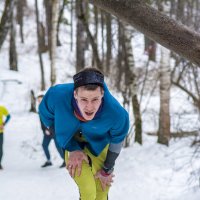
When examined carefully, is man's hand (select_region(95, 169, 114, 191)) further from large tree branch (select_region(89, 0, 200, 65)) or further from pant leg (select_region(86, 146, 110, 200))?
large tree branch (select_region(89, 0, 200, 65))

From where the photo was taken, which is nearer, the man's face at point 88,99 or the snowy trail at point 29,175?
the man's face at point 88,99

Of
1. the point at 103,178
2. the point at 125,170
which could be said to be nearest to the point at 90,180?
the point at 103,178

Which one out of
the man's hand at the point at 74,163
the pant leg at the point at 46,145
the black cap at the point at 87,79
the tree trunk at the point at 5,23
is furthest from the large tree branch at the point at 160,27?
the pant leg at the point at 46,145

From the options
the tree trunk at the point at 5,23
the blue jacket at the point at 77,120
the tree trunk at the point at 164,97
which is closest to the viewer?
the blue jacket at the point at 77,120

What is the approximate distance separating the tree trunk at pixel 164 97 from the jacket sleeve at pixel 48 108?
7.33 metres

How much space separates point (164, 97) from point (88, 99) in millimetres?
7978

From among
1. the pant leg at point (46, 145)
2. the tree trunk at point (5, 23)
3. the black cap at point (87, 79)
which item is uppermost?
the tree trunk at point (5, 23)

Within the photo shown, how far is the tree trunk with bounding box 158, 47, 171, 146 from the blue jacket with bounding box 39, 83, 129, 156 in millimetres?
7310

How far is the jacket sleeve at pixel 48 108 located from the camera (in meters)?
3.32

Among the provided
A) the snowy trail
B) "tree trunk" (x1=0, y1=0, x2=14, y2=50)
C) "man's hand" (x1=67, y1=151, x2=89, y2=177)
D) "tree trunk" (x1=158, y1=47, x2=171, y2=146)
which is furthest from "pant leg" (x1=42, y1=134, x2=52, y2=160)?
"man's hand" (x1=67, y1=151, x2=89, y2=177)

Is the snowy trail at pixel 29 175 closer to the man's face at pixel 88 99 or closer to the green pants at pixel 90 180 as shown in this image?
the green pants at pixel 90 180

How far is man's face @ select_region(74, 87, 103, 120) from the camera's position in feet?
9.68

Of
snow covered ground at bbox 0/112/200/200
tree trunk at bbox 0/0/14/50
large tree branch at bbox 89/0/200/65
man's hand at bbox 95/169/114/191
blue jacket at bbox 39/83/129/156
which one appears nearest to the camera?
large tree branch at bbox 89/0/200/65

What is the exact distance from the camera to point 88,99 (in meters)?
2.95
